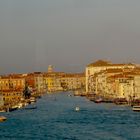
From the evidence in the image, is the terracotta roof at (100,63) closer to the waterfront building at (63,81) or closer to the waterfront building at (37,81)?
the waterfront building at (37,81)

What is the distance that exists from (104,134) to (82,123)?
10.9 feet

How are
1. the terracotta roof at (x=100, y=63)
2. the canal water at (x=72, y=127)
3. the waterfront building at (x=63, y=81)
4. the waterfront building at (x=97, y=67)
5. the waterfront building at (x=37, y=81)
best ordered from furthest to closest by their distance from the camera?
1. the waterfront building at (x=63, y=81)
2. the waterfront building at (x=37, y=81)
3. the terracotta roof at (x=100, y=63)
4. the waterfront building at (x=97, y=67)
5. the canal water at (x=72, y=127)

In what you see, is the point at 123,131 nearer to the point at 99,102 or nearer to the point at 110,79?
the point at 99,102

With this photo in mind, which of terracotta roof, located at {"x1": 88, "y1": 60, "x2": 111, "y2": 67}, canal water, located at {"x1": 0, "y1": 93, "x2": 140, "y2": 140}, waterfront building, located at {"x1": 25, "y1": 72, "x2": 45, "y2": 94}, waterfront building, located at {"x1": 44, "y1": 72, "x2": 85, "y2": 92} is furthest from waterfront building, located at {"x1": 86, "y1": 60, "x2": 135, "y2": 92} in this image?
canal water, located at {"x1": 0, "y1": 93, "x2": 140, "y2": 140}

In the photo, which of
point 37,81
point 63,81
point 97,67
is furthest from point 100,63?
point 63,81

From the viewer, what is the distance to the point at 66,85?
7162cm

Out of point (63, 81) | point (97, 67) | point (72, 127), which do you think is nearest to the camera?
point (72, 127)

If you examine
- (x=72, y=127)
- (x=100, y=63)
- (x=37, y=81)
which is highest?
(x=100, y=63)

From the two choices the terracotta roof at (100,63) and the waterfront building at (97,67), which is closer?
the waterfront building at (97,67)

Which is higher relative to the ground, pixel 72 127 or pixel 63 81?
pixel 63 81

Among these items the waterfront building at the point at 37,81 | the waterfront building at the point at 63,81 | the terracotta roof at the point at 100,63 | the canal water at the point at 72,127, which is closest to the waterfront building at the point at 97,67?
the terracotta roof at the point at 100,63

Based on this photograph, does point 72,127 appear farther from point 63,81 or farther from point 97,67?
point 63,81

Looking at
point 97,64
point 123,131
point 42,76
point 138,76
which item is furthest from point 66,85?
point 123,131

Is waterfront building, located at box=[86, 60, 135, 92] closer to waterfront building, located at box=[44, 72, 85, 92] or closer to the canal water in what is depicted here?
waterfront building, located at box=[44, 72, 85, 92]
